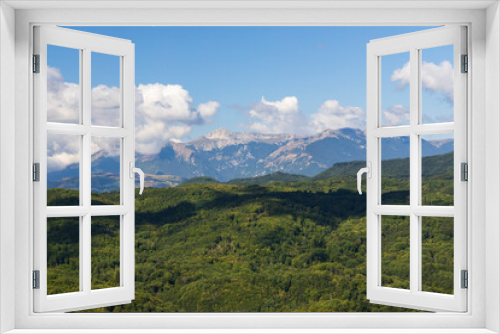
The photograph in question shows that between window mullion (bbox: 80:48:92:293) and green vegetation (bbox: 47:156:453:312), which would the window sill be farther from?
green vegetation (bbox: 47:156:453:312)

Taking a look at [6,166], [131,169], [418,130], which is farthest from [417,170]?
[6,166]

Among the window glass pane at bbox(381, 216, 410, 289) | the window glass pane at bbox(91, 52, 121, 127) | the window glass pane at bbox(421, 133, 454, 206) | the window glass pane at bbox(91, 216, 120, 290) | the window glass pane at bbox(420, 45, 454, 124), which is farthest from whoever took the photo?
the window glass pane at bbox(91, 216, 120, 290)

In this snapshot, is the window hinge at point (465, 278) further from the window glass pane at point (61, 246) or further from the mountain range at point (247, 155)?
the mountain range at point (247, 155)

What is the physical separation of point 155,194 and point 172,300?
6.34 feet

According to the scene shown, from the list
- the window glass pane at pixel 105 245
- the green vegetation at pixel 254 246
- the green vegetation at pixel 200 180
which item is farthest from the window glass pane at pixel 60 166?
the green vegetation at pixel 200 180

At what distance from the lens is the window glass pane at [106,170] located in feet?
20.1

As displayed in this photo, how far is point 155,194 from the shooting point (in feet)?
26.2

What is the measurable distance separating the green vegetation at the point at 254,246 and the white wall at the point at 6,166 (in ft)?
14.7

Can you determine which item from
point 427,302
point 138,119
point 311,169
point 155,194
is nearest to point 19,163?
point 427,302

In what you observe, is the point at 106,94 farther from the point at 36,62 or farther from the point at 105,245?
the point at 36,62

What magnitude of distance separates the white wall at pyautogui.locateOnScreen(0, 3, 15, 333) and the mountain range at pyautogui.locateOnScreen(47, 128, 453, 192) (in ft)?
17.7

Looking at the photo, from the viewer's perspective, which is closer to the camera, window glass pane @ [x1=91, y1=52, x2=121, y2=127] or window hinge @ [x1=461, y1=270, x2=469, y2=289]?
window hinge @ [x1=461, y1=270, x2=469, y2=289]

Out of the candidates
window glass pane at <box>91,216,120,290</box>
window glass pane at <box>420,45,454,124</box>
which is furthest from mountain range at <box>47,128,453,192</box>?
window glass pane at <box>420,45,454,124</box>

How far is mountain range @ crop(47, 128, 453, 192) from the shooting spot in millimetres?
7750
